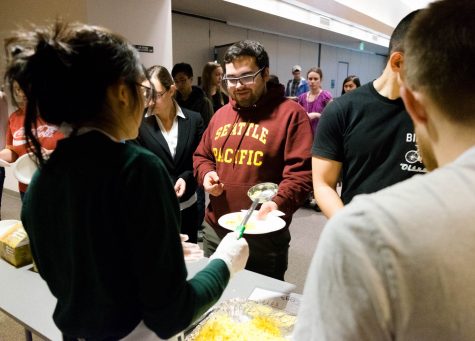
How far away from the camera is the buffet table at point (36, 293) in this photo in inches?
41.5

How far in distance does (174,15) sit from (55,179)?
5.32 meters

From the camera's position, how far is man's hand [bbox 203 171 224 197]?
152 centimetres

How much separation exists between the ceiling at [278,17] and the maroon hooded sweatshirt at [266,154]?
141 inches

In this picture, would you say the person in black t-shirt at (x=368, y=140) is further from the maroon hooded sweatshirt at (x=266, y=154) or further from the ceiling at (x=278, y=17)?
the ceiling at (x=278, y=17)

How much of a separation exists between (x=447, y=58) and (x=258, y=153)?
1093 mm

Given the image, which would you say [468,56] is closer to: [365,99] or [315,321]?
[315,321]

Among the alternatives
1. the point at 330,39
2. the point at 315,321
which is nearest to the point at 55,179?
the point at 315,321

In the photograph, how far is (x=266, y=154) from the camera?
59.5 inches

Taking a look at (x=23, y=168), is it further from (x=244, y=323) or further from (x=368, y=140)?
(x=368, y=140)

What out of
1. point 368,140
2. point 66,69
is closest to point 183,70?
point 368,140

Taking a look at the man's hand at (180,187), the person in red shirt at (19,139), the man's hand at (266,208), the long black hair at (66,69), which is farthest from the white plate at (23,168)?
the long black hair at (66,69)

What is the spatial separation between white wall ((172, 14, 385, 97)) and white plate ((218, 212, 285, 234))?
15.1 feet

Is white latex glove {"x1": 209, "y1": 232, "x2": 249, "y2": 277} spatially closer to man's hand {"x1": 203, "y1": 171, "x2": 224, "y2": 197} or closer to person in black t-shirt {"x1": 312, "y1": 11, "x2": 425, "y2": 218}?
person in black t-shirt {"x1": 312, "y1": 11, "x2": 425, "y2": 218}

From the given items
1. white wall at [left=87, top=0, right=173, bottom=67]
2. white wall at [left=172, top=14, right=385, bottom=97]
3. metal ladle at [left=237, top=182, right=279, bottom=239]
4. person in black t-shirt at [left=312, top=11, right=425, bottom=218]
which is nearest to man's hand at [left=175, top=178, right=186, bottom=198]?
metal ladle at [left=237, top=182, right=279, bottom=239]
